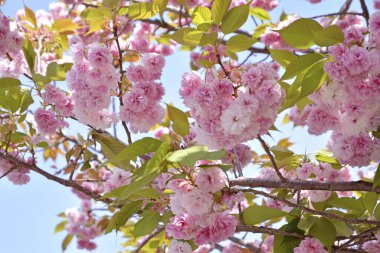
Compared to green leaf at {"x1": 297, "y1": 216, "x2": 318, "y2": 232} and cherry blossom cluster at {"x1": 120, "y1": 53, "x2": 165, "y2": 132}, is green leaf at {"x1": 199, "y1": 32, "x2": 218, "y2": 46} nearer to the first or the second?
cherry blossom cluster at {"x1": 120, "y1": 53, "x2": 165, "y2": 132}

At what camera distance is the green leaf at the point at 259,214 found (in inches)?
70.9

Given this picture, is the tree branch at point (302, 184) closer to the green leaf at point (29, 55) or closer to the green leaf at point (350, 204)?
the green leaf at point (350, 204)

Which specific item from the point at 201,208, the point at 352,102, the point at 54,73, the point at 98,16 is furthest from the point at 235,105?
the point at 54,73

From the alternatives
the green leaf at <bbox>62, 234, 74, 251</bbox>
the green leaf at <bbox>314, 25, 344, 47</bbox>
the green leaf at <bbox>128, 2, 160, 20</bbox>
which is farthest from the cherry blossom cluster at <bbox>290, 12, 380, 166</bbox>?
the green leaf at <bbox>62, 234, 74, 251</bbox>

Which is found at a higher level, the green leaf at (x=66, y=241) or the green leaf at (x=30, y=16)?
the green leaf at (x=30, y=16)

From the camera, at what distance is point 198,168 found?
1.60 metres

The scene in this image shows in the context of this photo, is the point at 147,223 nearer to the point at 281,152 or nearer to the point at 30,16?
the point at 281,152

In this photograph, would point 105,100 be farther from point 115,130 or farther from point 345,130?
point 345,130

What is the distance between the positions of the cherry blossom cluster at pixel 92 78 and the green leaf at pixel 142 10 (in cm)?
19

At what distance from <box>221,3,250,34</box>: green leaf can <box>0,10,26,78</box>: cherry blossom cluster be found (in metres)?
1.22

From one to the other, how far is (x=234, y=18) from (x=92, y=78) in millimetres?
644

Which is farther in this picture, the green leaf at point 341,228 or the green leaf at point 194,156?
the green leaf at point 341,228

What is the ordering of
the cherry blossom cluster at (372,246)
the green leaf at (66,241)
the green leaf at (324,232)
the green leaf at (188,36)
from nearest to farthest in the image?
the green leaf at (188,36)
the green leaf at (324,232)
the cherry blossom cluster at (372,246)
the green leaf at (66,241)

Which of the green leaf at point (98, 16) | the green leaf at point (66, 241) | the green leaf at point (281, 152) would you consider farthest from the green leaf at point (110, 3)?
the green leaf at point (66, 241)
